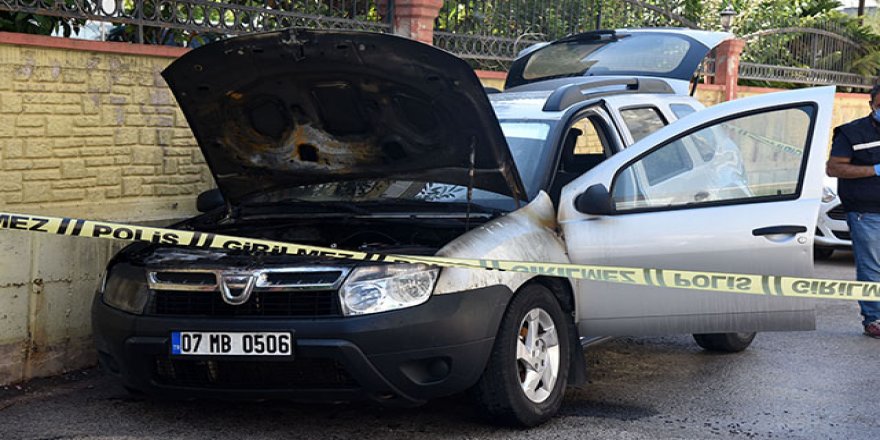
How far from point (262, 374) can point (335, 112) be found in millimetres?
1480

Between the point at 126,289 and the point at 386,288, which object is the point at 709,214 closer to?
the point at 386,288

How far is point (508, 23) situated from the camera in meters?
11.8

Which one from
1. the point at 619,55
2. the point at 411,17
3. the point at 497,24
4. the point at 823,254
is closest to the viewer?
the point at 619,55

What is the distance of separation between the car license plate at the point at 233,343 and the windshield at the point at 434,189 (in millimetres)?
1390

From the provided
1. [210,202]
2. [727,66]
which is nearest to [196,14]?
[210,202]

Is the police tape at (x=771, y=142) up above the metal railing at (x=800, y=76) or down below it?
below

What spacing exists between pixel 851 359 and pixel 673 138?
2311mm

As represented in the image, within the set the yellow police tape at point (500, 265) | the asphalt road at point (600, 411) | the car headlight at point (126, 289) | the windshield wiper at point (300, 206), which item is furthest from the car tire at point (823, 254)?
the car headlight at point (126, 289)

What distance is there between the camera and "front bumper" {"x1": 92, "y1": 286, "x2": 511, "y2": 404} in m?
4.92

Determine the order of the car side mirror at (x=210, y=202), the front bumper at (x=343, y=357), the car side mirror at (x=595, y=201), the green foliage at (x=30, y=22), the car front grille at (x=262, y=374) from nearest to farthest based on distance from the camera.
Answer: the front bumper at (x=343, y=357), the car front grille at (x=262, y=374), the car side mirror at (x=595, y=201), the car side mirror at (x=210, y=202), the green foliage at (x=30, y=22)

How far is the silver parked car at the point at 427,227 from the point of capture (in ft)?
16.5

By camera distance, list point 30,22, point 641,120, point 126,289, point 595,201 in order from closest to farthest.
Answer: point 126,289, point 595,201, point 641,120, point 30,22

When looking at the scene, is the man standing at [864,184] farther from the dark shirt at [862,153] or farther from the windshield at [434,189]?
the windshield at [434,189]

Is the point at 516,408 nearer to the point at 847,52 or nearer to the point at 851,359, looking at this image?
the point at 851,359
